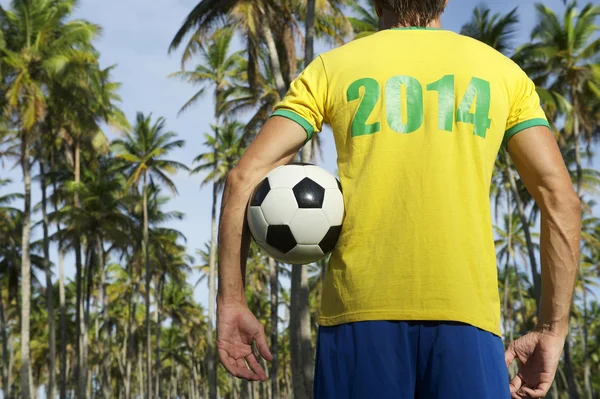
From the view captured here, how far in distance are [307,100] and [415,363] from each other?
30.4 inches

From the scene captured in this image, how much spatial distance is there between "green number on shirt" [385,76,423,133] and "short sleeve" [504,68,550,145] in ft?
1.07

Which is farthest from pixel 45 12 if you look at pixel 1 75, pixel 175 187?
pixel 175 187

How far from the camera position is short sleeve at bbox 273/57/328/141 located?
80.9 inches

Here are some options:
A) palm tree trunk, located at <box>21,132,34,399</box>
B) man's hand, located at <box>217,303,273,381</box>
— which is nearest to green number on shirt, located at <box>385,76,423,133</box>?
man's hand, located at <box>217,303,273,381</box>

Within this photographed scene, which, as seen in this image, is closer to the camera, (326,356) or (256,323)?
(326,356)

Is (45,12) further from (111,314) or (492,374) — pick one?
(111,314)

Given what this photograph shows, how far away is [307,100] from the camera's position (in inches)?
81.0

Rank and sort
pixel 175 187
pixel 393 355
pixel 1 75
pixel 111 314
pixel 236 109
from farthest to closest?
pixel 111 314 → pixel 175 187 → pixel 236 109 → pixel 1 75 → pixel 393 355

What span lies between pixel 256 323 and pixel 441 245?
58 cm

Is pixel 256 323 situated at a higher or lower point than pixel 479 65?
lower

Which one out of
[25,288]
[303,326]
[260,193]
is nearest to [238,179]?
[260,193]

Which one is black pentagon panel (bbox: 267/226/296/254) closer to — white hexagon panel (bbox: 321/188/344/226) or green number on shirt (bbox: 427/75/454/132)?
white hexagon panel (bbox: 321/188/344/226)

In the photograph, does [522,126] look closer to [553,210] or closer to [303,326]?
[553,210]

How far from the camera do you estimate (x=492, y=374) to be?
1.85m
